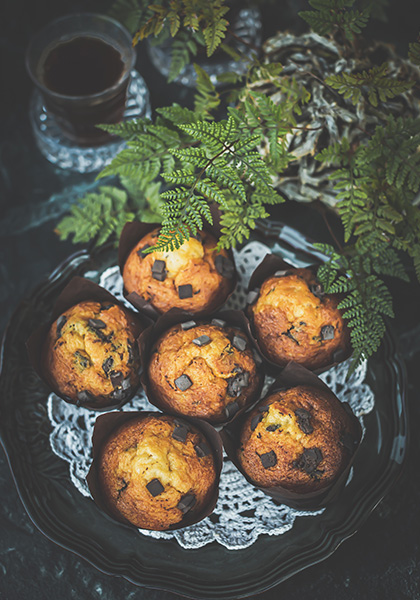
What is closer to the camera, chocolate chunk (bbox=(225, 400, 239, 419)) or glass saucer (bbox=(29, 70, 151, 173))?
chocolate chunk (bbox=(225, 400, 239, 419))

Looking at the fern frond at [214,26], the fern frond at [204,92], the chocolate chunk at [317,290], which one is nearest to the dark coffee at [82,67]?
the fern frond at [204,92]

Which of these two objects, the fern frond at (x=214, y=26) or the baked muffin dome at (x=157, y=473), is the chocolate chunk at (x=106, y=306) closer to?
the baked muffin dome at (x=157, y=473)

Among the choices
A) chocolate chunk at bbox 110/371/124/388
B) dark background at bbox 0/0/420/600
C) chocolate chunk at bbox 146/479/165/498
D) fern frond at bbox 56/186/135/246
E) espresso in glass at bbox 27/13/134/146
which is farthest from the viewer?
espresso in glass at bbox 27/13/134/146

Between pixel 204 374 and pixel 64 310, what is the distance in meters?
0.61

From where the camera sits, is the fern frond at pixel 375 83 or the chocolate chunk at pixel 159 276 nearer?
the fern frond at pixel 375 83

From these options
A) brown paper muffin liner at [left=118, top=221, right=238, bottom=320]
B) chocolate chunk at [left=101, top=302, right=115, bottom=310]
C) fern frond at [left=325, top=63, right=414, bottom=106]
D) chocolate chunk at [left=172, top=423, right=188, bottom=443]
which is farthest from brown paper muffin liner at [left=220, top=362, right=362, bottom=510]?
fern frond at [left=325, top=63, right=414, bottom=106]

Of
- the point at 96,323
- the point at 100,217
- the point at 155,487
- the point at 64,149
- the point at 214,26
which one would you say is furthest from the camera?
the point at 64,149

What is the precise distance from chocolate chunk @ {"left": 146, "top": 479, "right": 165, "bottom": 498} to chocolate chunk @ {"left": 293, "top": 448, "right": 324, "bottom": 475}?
0.44 m

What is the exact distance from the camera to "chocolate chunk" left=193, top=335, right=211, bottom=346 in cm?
197

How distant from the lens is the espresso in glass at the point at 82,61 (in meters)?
2.60

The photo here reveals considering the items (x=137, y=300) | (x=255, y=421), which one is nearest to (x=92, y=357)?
(x=137, y=300)

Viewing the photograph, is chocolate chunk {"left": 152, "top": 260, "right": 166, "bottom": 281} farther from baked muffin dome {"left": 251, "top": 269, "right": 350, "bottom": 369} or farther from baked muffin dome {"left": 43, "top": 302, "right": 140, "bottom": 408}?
baked muffin dome {"left": 251, "top": 269, "right": 350, "bottom": 369}

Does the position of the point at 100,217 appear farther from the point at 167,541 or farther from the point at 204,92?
the point at 167,541

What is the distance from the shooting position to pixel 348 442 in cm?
192
